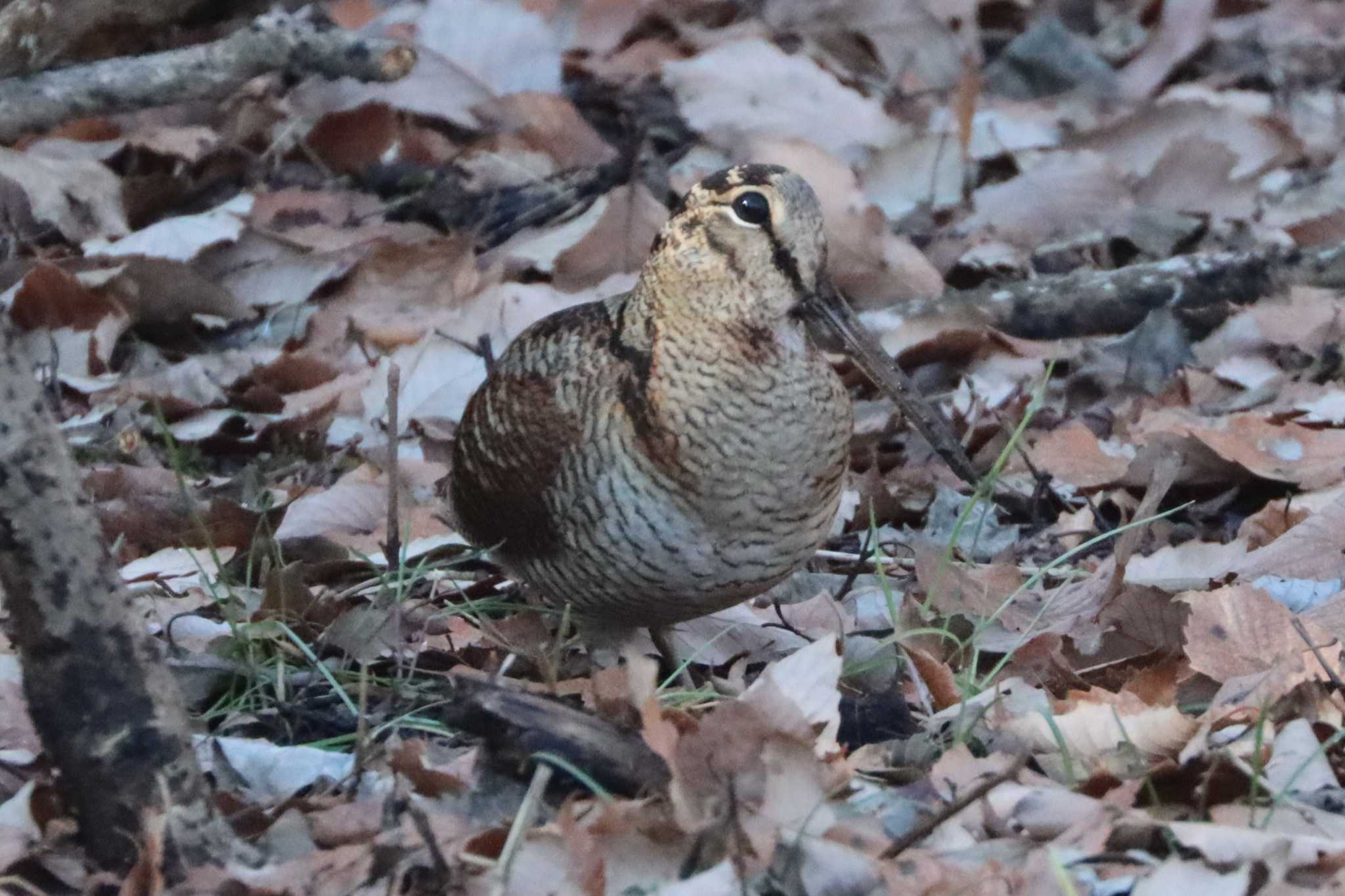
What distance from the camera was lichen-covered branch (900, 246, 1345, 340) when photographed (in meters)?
4.92

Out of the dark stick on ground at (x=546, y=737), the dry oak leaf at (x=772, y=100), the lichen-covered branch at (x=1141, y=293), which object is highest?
the dark stick on ground at (x=546, y=737)

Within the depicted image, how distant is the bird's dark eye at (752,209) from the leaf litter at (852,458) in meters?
0.68

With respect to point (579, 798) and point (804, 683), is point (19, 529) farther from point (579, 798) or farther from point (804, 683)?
point (804, 683)

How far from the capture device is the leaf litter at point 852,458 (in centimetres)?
240

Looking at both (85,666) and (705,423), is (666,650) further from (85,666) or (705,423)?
(85,666)

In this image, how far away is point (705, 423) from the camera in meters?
3.06

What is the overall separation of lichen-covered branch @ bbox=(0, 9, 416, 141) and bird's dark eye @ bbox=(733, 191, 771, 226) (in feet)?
8.05

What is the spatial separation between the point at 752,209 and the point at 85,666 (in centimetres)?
131

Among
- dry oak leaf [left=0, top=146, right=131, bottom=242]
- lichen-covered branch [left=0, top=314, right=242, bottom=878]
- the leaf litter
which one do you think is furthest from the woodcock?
dry oak leaf [left=0, top=146, right=131, bottom=242]

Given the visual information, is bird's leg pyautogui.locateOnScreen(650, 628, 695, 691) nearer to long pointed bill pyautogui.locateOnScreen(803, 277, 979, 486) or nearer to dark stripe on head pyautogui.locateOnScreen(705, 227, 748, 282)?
long pointed bill pyautogui.locateOnScreen(803, 277, 979, 486)

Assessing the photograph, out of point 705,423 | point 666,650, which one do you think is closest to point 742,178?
point 705,423

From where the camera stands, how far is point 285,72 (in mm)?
5578

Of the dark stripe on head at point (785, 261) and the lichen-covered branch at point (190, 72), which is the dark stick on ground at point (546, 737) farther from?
the lichen-covered branch at point (190, 72)

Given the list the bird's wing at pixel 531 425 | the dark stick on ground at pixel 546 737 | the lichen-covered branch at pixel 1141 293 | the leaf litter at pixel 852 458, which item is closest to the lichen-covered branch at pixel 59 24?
the leaf litter at pixel 852 458
